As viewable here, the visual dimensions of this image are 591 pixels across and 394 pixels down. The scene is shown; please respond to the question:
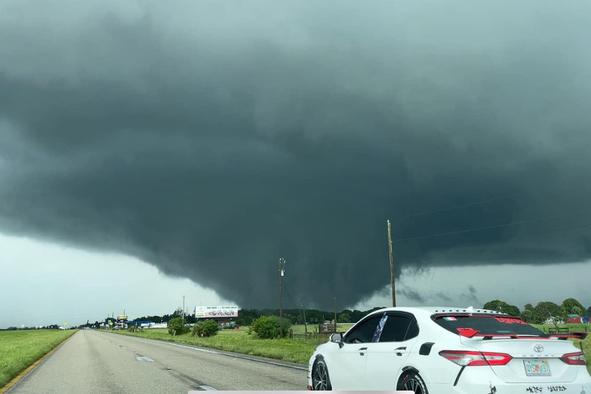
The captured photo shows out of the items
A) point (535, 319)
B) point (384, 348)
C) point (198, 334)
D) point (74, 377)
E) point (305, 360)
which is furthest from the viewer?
point (535, 319)

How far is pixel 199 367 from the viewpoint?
19609 millimetres

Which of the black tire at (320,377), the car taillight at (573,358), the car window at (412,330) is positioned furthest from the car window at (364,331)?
the car taillight at (573,358)

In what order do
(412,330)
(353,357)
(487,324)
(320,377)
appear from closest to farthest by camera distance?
(487,324), (412,330), (353,357), (320,377)

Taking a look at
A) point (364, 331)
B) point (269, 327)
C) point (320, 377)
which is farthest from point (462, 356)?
point (269, 327)

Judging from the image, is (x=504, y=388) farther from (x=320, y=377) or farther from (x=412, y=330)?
(x=320, y=377)

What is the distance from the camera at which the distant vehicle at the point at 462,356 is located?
646cm

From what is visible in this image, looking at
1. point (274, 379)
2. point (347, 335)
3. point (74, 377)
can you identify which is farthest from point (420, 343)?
point (74, 377)

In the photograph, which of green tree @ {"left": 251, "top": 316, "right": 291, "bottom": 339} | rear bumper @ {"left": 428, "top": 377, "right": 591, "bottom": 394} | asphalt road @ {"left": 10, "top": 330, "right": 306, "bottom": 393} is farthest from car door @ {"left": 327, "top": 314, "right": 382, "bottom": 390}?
green tree @ {"left": 251, "top": 316, "right": 291, "bottom": 339}

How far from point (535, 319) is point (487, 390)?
202m

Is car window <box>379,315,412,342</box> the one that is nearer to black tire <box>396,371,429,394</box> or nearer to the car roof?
the car roof

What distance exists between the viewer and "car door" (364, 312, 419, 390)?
7.50 metres

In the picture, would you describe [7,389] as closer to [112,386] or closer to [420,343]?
[112,386]

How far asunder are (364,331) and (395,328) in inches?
39.4

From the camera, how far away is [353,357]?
28.3 feet
